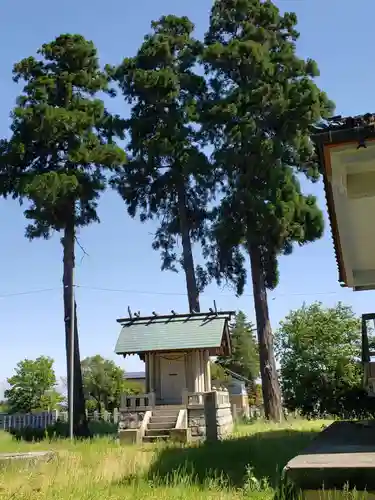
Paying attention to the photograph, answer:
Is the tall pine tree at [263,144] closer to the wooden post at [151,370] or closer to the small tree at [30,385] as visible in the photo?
the wooden post at [151,370]

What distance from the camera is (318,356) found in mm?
27438

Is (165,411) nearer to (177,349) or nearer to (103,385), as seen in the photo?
(177,349)

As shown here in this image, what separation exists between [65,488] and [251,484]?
2373 millimetres

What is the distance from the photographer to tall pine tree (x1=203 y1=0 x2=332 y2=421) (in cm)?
2330

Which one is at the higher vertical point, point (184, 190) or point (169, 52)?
point (169, 52)

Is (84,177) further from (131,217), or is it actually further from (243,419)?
(243,419)

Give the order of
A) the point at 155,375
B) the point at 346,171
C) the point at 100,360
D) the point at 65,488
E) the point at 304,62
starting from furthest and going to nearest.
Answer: the point at 100,360
the point at 304,62
the point at 155,375
the point at 65,488
the point at 346,171

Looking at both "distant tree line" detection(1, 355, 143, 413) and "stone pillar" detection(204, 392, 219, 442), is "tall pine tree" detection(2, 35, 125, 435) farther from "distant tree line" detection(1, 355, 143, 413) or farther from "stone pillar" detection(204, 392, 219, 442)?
"distant tree line" detection(1, 355, 143, 413)

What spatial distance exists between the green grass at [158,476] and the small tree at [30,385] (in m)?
36.2

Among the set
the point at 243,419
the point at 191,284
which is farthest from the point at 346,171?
the point at 191,284

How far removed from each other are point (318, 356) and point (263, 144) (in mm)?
11121

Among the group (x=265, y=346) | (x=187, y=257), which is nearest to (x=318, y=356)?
(x=265, y=346)

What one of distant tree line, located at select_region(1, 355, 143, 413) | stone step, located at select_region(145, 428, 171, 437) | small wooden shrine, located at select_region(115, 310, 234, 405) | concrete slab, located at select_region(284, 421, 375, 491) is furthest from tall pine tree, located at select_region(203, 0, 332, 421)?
distant tree line, located at select_region(1, 355, 143, 413)

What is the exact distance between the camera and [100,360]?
5153cm
